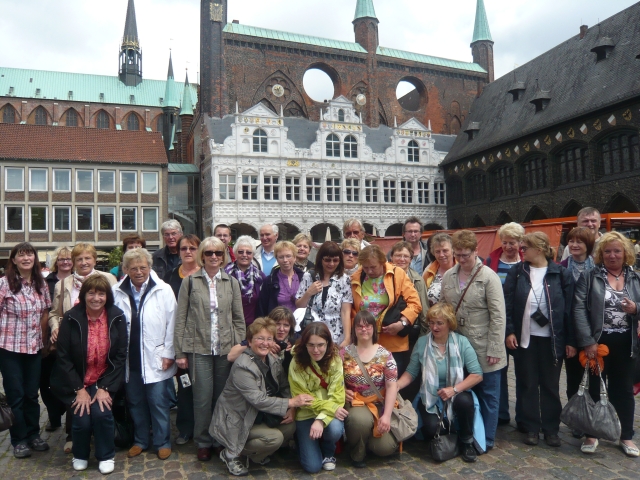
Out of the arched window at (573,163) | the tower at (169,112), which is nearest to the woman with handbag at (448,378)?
the arched window at (573,163)

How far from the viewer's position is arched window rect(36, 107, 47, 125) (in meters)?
52.8

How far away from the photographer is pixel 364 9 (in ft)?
133

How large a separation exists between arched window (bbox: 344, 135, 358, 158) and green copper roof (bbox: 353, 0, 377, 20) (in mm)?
13374

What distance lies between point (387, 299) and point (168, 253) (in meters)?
2.71

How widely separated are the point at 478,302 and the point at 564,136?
79.9 ft

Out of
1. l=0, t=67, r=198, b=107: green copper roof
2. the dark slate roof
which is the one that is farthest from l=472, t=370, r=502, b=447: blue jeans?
l=0, t=67, r=198, b=107: green copper roof

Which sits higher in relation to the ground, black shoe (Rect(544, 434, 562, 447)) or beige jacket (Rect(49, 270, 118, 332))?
beige jacket (Rect(49, 270, 118, 332))

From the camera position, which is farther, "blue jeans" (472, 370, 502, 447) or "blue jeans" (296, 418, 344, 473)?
"blue jeans" (472, 370, 502, 447)

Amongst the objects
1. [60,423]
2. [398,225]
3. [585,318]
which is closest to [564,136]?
[398,225]

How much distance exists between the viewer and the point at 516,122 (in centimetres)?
2989

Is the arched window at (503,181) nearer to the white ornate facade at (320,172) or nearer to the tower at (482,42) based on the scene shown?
the white ornate facade at (320,172)

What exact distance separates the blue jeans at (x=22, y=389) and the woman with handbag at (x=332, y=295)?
256cm

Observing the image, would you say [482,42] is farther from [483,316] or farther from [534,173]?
[483,316]

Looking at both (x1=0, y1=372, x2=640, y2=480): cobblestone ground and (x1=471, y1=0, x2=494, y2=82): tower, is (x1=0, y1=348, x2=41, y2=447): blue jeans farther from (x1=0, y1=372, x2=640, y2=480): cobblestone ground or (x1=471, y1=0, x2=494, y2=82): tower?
(x1=471, y1=0, x2=494, y2=82): tower
